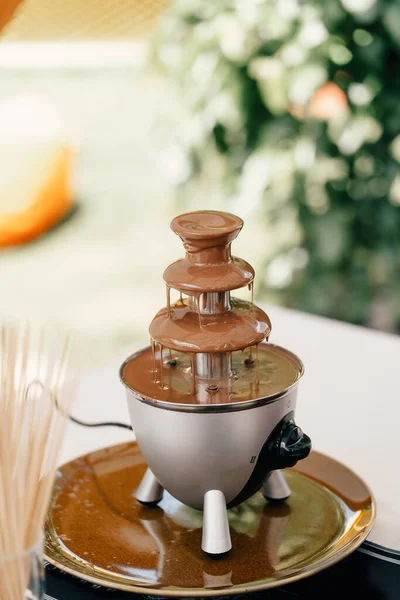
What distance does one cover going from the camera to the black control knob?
0.68 m

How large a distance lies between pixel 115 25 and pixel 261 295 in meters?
0.90

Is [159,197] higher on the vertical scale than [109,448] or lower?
lower

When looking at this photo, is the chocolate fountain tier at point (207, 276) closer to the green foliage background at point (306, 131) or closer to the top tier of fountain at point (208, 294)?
the top tier of fountain at point (208, 294)

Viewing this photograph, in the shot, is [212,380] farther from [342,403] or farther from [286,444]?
[342,403]

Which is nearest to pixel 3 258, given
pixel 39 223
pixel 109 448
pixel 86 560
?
pixel 39 223

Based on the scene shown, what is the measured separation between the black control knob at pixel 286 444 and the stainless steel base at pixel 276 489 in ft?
0.27

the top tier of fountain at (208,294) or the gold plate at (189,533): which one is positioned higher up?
the top tier of fountain at (208,294)

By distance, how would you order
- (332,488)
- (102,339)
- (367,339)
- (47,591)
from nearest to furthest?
(47,591), (332,488), (367,339), (102,339)

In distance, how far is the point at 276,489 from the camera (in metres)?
0.77

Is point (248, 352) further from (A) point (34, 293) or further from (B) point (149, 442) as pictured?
(A) point (34, 293)

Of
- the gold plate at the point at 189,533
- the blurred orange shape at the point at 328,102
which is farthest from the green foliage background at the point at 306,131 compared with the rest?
the gold plate at the point at 189,533

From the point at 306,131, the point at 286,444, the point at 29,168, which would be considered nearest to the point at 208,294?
the point at 286,444

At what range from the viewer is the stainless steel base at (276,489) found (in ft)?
2.52

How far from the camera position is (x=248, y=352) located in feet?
2.46
